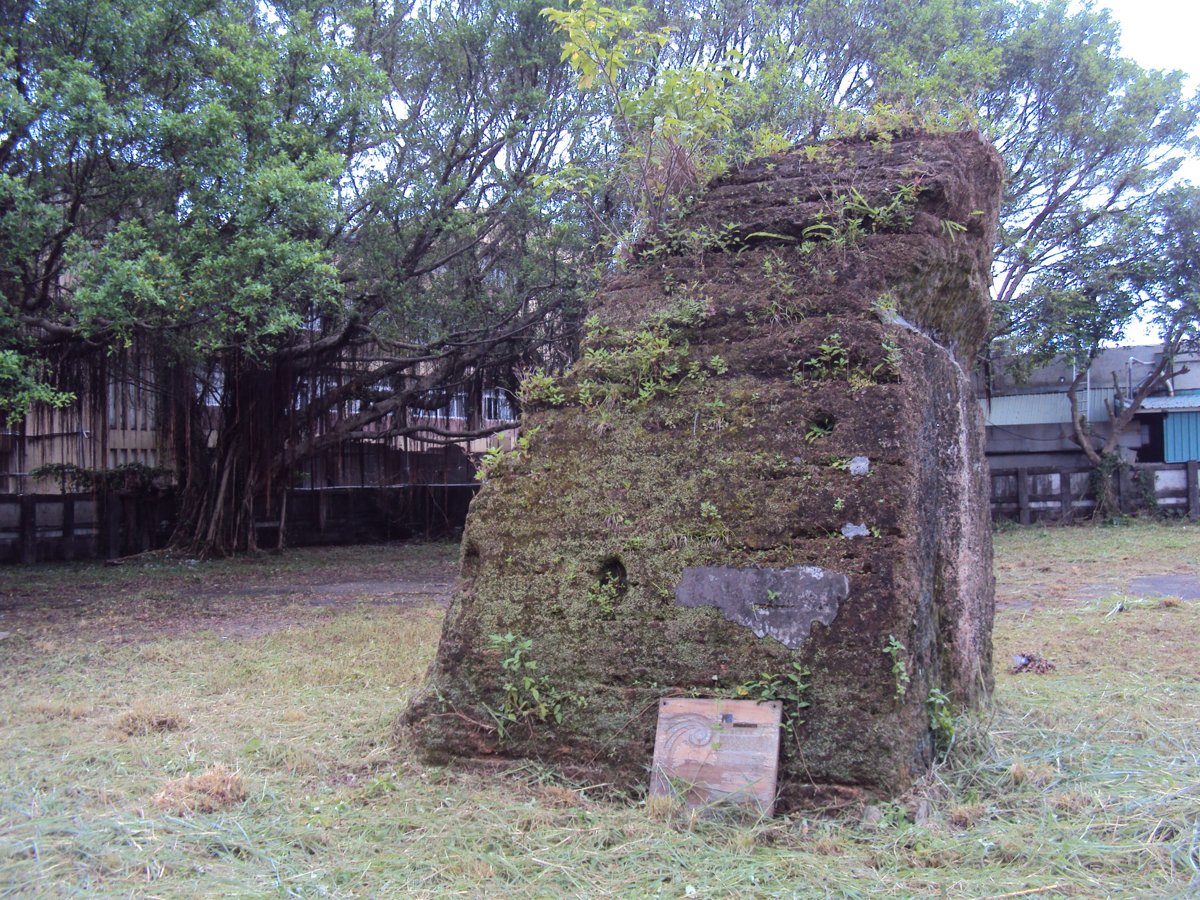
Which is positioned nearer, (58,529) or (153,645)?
(153,645)

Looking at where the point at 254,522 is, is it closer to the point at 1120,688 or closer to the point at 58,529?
the point at 58,529

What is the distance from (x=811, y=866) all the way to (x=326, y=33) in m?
11.7

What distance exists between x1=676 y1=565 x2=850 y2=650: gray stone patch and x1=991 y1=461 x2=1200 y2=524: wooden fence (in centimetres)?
1563

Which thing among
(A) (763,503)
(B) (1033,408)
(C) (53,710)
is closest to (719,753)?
(A) (763,503)

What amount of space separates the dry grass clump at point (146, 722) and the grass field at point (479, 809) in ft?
0.04

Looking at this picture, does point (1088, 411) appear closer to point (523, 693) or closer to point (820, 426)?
point (820, 426)

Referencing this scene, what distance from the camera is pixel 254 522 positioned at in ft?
51.3

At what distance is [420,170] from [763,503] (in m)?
9.46

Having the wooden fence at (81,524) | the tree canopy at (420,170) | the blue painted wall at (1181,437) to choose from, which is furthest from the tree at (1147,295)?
the wooden fence at (81,524)

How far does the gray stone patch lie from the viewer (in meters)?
3.54

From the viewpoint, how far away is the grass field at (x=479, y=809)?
287cm

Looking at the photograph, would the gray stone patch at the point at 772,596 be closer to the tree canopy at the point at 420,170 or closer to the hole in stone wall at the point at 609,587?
the hole in stone wall at the point at 609,587

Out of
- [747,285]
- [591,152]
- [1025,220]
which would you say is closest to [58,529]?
[591,152]

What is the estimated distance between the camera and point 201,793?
3.54 metres
